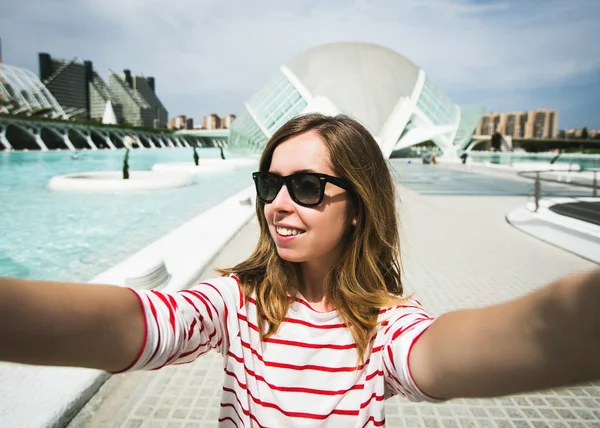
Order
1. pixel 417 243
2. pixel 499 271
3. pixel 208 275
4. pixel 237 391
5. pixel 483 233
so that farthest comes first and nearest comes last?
1. pixel 483 233
2. pixel 417 243
3. pixel 499 271
4. pixel 208 275
5. pixel 237 391

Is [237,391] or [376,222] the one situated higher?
[376,222]

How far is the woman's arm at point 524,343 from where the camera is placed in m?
0.45

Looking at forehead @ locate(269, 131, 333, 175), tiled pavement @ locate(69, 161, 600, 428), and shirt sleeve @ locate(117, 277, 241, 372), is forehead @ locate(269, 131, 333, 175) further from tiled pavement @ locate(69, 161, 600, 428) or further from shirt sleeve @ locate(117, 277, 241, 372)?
tiled pavement @ locate(69, 161, 600, 428)

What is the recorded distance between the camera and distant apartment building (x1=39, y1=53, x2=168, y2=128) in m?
88.0

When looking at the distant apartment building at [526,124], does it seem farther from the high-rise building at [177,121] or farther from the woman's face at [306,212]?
the woman's face at [306,212]

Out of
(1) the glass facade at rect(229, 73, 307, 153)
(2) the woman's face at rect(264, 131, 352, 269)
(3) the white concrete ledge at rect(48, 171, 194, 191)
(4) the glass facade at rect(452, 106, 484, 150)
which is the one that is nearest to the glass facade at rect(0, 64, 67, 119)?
(1) the glass facade at rect(229, 73, 307, 153)

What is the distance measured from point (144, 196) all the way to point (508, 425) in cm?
1060

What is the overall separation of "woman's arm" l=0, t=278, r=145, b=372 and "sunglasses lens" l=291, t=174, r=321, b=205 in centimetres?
45

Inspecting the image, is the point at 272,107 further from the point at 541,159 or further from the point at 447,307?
the point at 447,307

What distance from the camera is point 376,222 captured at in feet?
3.44

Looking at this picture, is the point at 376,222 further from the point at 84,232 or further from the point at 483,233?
the point at 84,232

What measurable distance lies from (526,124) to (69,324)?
357 ft

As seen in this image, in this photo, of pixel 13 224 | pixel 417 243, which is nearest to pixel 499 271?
pixel 417 243

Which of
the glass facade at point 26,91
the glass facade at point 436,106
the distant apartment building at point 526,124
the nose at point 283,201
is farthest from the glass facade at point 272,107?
the distant apartment building at point 526,124
